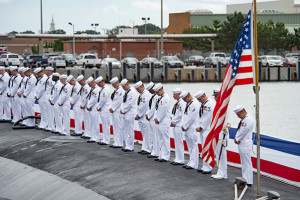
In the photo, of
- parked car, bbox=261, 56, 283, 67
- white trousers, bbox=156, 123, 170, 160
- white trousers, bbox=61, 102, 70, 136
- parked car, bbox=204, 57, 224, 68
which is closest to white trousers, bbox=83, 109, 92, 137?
white trousers, bbox=61, 102, 70, 136

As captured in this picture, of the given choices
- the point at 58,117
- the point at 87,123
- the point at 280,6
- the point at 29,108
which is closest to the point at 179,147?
the point at 87,123

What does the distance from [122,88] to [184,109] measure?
354 cm

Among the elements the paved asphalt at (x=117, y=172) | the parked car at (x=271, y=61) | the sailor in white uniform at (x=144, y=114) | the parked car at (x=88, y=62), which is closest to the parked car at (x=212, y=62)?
the parked car at (x=271, y=61)

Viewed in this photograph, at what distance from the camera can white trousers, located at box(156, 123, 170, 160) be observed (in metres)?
16.0

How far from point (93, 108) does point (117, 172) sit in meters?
5.26

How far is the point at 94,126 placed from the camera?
63.1 feet

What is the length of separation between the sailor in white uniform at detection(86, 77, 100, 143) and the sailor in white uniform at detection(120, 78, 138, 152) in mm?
1685

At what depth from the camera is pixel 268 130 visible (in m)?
43.5

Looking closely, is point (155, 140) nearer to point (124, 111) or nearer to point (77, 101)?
point (124, 111)

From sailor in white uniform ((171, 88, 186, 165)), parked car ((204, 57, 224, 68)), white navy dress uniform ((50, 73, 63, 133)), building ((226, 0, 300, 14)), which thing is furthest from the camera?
building ((226, 0, 300, 14))

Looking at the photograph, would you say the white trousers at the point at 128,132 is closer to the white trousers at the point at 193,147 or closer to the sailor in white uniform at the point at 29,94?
the white trousers at the point at 193,147

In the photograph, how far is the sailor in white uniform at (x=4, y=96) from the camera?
23953 millimetres

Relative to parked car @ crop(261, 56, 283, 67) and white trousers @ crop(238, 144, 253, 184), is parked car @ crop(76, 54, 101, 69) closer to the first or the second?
parked car @ crop(261, 56, 283, 67)

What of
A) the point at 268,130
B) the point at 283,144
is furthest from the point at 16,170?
the point at 268,130
